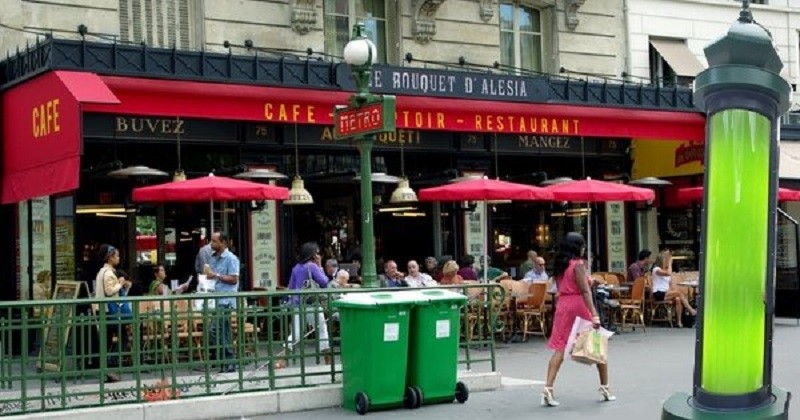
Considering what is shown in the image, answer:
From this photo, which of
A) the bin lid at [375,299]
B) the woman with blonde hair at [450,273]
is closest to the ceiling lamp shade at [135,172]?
the woman with blonde hair at [450,273]

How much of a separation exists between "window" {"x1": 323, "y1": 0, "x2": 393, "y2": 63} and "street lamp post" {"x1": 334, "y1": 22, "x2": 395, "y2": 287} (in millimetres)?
7762

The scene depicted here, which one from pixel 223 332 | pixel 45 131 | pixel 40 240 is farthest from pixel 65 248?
pixel 223 332

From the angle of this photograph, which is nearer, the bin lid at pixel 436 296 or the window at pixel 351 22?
the bin lid at pixel 436 296

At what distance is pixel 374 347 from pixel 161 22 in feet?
31.5

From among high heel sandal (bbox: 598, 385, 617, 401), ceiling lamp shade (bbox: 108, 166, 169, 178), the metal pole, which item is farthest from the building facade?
high heel sandal (bbox: 598, 385, 617, 401)

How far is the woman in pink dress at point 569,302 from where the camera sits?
10.5 metres

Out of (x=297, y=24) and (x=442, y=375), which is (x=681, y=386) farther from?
(x=297, y=24)

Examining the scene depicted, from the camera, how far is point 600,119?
20422mm

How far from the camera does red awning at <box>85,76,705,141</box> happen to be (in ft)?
50.6

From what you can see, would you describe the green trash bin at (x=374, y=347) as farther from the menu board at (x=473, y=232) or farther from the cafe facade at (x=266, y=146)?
the menu board at (x=473, y=232)

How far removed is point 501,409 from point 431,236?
10.8 metres

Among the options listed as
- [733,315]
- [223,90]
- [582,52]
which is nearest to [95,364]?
[223,90]

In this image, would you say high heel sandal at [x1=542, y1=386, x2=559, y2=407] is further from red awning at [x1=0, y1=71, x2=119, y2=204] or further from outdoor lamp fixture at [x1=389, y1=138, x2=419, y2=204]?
outdoor lamp fixture at [x1=389, y1=138, x2=419, y2=204]

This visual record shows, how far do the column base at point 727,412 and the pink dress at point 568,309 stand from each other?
23.5ft
